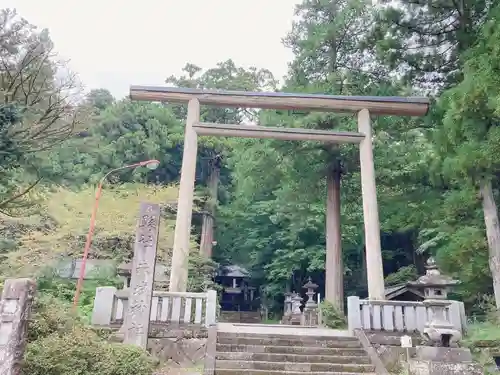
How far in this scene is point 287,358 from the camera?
756 cm

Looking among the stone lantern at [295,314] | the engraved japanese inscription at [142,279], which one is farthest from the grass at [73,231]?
the stone lantern at [295,314]

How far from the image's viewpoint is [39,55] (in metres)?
11.1

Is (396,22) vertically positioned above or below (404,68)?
above

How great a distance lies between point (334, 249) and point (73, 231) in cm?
801

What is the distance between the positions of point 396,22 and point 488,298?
703cm

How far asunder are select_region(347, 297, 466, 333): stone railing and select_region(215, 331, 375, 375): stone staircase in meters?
0.48

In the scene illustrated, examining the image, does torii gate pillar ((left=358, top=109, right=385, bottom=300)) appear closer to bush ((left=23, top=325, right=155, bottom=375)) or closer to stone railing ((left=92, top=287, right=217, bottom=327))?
stone railing ((left=92, top=287, right=217, bottom=327))

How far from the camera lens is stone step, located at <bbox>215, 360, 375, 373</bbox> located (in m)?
7.25

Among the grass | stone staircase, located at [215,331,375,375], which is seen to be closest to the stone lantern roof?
stone staircase, located at [215,331,375,375]

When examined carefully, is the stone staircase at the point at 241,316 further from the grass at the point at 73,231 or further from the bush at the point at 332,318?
the bush at the point at 332,318

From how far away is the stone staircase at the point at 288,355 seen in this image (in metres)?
7.23

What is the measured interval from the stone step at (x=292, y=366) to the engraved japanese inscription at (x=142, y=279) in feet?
4.50

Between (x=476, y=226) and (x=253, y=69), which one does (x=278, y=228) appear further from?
(x=476, y=226)

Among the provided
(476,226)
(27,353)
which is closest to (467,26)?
(476,226)
